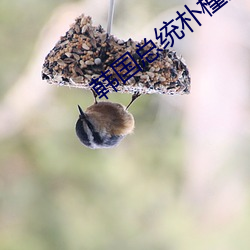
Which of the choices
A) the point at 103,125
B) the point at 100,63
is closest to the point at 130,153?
the point at 103,125

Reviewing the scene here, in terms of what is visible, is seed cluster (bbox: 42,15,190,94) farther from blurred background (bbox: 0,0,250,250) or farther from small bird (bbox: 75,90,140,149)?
blurred background (bbox: 0,0,250,250)

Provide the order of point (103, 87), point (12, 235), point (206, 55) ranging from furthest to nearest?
point (12, 235) < point (206, 55) < point (103, 87)

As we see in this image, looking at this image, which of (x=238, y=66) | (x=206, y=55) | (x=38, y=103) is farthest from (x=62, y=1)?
(x=238, y=66)

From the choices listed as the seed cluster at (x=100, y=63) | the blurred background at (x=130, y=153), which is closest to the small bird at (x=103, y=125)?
the seed cluster at (x=100, y=63)

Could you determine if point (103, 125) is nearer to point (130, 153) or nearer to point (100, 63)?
point (100, 63)

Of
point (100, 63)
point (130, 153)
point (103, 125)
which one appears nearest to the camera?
point (100, 63)

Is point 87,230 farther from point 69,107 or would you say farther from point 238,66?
point 238,66

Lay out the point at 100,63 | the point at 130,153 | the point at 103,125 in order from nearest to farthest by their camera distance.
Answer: the point at 100,63 < the point at 103,125 < the point at 130,153
